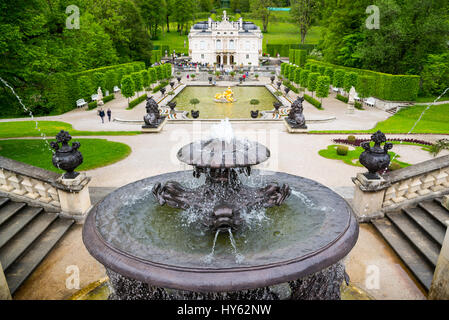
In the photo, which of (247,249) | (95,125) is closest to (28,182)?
(247,249)

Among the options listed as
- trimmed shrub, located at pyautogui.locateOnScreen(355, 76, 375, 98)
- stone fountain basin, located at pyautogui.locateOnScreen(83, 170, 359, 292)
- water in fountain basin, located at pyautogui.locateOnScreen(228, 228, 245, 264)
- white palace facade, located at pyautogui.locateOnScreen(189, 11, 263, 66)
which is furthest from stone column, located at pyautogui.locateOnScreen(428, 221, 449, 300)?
white palace facade, located at pyautogui.locateOnScreen(189, 11, 263, 66)

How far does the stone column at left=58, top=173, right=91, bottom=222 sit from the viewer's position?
10.1 meters

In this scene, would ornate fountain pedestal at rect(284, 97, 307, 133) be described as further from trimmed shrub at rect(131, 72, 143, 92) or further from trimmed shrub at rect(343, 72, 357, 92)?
trimmed shrub at rect(131, 72, 143, 92)

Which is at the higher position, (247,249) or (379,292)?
(247,249)

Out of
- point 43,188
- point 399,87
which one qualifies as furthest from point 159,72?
point 43,188

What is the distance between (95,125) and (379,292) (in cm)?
2595

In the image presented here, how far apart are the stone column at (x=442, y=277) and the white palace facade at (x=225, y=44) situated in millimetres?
87345

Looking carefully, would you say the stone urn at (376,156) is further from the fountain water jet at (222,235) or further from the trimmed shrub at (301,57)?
the trimmed shrub at (301,57)

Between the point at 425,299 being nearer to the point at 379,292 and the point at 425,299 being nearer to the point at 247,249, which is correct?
the point at 379,292

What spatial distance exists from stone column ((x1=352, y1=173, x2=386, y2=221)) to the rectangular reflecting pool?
811 inches

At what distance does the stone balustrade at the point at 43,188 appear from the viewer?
32.9 feet

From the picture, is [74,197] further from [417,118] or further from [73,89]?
[417,118]
